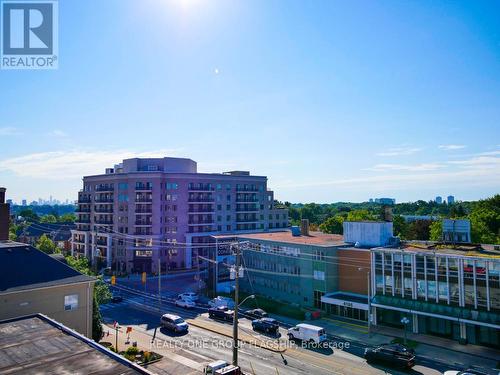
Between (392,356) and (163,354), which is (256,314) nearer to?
(163,354)

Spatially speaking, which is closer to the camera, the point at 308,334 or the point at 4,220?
the point at 308,334

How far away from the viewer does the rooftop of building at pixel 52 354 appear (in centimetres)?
1648

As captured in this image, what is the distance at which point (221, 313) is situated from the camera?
4741cm

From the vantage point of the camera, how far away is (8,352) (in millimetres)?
18641

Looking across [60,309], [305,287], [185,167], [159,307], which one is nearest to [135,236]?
[185,167]

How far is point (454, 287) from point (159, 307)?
1450 inches

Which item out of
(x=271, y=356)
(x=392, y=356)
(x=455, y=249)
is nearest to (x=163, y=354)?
(x=271, y=356)

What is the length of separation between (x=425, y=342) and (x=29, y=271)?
37433mm

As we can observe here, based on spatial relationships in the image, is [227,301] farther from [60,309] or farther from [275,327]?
[60,309]

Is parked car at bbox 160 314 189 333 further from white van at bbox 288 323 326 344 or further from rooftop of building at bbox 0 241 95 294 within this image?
rooftop of building at bbox 0 241 95 294

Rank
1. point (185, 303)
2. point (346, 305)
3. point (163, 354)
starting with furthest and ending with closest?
point (185, 303), point (346, 305), point (163, 354)

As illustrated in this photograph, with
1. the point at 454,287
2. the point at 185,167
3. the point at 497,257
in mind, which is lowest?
the point at 454,287

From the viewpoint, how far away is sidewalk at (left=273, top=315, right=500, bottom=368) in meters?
33.8

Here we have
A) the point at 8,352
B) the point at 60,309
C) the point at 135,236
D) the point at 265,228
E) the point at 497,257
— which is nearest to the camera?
the point at 8,352
